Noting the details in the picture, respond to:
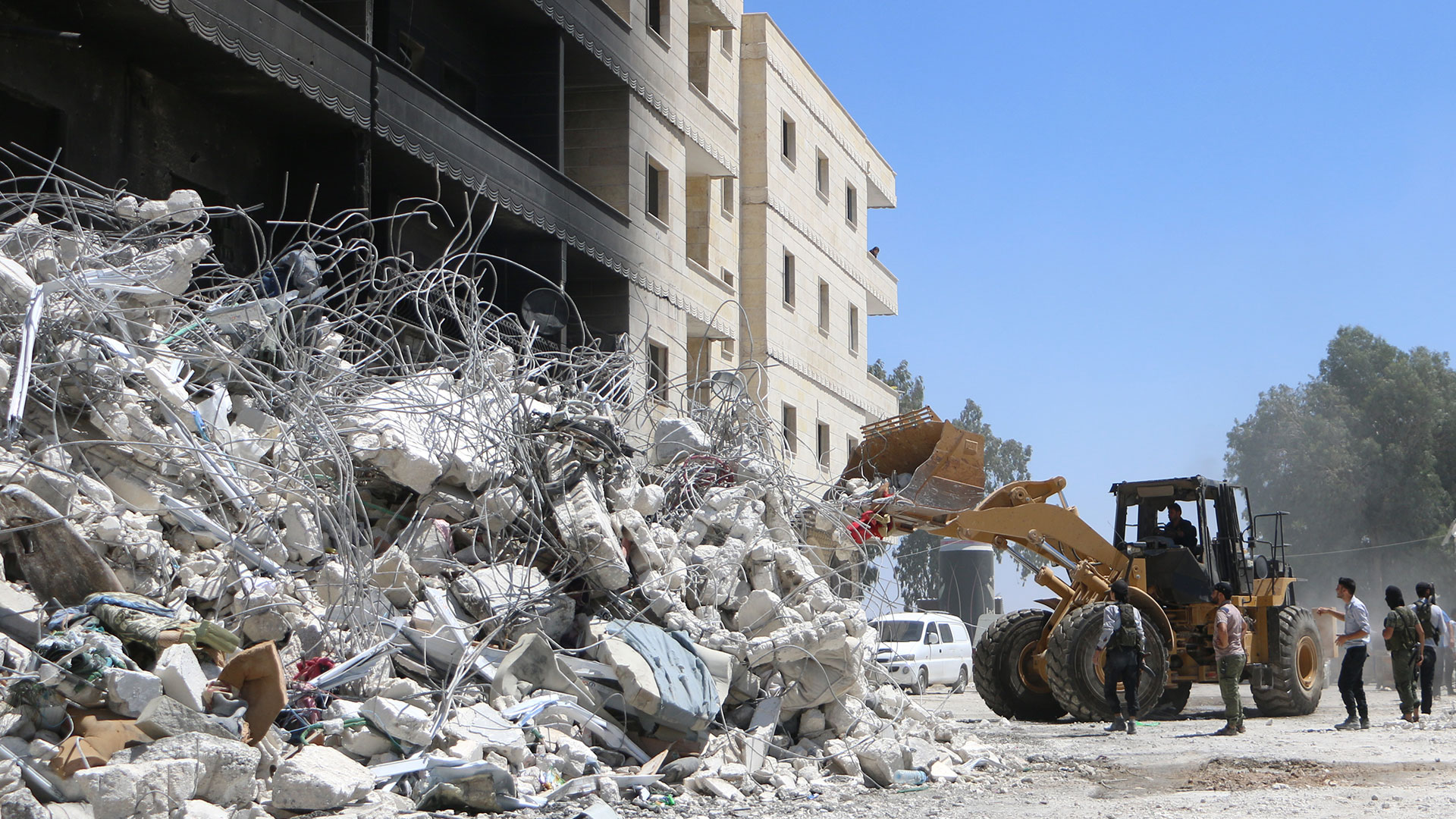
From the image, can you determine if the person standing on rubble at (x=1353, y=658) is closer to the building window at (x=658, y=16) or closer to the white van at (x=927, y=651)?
the white van at (x=927, y=651)

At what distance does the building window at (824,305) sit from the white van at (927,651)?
357 inches

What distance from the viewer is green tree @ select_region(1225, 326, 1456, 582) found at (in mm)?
58156

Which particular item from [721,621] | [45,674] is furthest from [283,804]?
[721,621]

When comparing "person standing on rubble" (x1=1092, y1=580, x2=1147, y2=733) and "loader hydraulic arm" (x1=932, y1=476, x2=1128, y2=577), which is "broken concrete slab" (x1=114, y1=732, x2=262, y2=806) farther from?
"person standing on rubble" (x1=1092, y1=580, x2=1147, y2=733)

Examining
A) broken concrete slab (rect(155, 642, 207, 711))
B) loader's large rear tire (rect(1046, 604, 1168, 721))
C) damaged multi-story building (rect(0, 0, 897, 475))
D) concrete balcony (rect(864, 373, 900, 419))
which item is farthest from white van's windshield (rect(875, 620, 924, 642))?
broken concrete slab (rect(155, 642, 207, 711))

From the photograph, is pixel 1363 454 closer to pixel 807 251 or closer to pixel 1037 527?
pixel 807 251

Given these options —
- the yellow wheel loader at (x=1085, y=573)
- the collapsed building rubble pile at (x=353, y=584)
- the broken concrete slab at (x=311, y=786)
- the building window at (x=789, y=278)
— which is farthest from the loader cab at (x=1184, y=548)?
the building window at (x=789, y=278)

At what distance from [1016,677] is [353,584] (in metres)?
8.98

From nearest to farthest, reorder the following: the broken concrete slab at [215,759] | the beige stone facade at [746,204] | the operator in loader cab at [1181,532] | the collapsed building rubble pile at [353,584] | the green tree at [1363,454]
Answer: the broken concrete slab at [215,759] → the collapsed building rubble pile at [353,584] → the operator in loader cab at [1181,532] → the beige stone facade at [746,204] → the green tree at [1363,454]

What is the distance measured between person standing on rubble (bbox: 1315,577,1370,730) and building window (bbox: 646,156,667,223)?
44.5ft

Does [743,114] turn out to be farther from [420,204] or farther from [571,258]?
[420,204]

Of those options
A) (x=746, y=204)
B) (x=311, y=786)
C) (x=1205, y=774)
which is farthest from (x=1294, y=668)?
(x=746, y=204)

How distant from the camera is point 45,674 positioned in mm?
5980

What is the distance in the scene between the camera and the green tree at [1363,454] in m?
58.2
